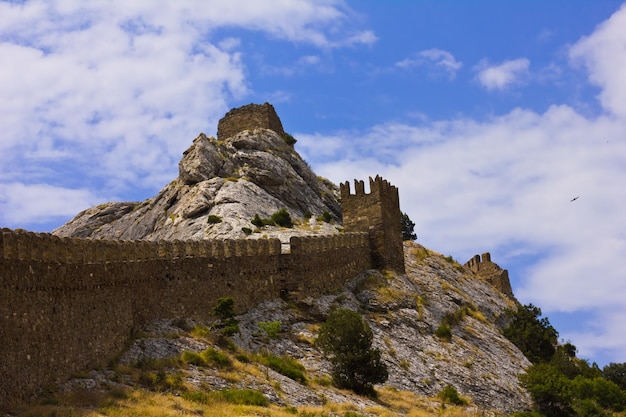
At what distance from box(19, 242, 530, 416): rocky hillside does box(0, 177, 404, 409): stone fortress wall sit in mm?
720

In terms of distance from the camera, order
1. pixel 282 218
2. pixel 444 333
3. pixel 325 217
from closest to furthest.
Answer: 1. pixel 444 333
2. pixel 282 218
3. pixel 325 217

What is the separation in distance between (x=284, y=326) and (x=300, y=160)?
29391 mm

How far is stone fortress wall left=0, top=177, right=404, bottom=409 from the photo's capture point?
69.6ft

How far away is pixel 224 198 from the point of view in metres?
49.0

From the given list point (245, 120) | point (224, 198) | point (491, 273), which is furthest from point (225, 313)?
point (491, 273)

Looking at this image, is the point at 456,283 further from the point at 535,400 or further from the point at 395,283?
the point at 535,400

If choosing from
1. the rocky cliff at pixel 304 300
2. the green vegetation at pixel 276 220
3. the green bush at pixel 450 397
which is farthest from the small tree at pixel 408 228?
the green bush at pixel 450 397

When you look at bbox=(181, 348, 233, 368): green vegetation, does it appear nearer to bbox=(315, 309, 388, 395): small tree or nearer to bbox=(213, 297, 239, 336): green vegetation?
bbox=(213, 297, 239, 336): green vegetation

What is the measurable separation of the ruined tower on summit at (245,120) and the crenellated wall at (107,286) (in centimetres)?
2445

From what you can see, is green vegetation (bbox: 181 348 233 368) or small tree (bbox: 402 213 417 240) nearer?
green vegetation (bbox: 181 348 233 368)

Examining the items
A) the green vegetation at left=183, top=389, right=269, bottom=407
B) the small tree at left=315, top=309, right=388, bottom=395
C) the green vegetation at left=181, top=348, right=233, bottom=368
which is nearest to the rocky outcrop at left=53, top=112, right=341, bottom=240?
the small tree at left=315, top=309, right=388, bottom=395

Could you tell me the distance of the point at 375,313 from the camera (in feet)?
125

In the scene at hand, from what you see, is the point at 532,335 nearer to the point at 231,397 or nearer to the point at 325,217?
the point at 325,217

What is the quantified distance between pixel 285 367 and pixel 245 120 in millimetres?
36332
